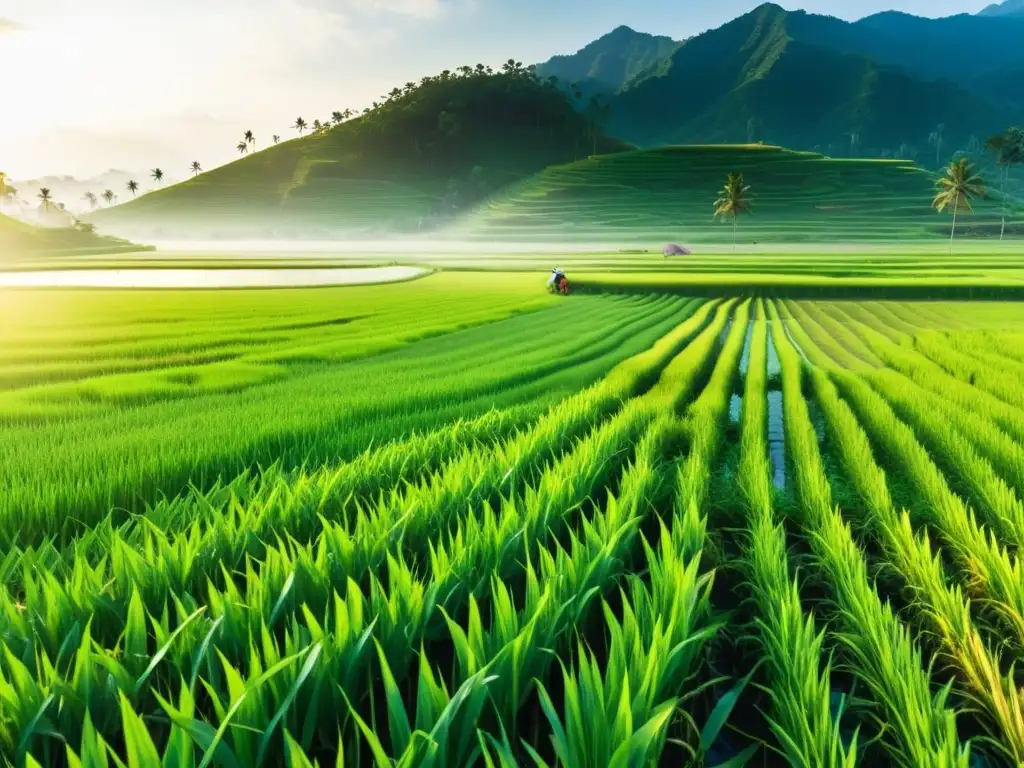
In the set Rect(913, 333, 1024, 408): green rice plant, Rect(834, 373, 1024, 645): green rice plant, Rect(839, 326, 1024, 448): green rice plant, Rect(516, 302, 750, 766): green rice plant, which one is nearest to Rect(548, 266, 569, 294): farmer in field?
Rect(839, 326, 1024, 448): green rice plant

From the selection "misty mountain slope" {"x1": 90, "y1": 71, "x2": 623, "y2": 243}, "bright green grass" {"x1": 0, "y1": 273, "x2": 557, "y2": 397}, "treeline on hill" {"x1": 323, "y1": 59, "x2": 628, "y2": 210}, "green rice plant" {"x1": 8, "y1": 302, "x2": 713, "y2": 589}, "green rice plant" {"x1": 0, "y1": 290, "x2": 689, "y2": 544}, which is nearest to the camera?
"green rice plant" {"x1": 8, "y1": 302, "x2": 713, "y2": 589}

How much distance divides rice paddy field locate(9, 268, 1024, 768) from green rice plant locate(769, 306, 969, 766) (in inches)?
0.8

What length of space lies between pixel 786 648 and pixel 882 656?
1.16 ft

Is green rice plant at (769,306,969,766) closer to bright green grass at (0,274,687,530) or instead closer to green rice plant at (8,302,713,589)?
green rice plant at (8,302,713,589)

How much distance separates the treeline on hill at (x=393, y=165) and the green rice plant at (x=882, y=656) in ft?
336

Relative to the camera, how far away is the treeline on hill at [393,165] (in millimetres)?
112062

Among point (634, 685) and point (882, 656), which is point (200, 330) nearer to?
point (634, 685)

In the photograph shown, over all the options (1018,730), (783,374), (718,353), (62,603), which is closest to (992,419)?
(783,374)

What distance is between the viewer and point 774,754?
2865 mm

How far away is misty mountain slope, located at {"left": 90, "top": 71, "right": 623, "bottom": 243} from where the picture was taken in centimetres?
11175

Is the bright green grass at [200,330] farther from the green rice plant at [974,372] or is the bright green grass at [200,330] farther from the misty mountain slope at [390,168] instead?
the misty mountain slope at [390,168]

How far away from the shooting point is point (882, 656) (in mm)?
2621

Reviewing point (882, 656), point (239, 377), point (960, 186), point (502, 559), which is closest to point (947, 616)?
point (882, 656)

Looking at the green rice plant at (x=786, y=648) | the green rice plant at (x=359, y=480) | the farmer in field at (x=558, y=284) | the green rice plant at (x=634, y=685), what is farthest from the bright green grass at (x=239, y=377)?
the farmer in field at (x=558, y=284)
